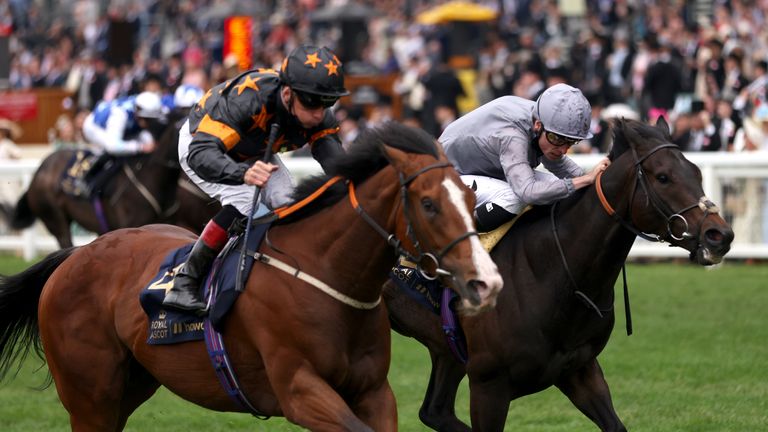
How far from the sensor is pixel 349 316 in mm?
4785

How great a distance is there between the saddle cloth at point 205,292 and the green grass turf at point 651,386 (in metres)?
1.95

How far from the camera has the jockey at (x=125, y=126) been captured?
12273 mm

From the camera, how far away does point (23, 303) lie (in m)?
6.09

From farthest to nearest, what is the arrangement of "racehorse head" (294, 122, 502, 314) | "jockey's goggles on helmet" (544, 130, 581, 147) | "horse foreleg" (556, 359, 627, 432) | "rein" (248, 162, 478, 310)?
"jockey's goggles on helmet" (544, 130, 581, 147), "horse foreleg" (556, 359, 627, 432), "rein" (248, 162, 478, 310), "racehorse head" (294, 122, 502, 314)

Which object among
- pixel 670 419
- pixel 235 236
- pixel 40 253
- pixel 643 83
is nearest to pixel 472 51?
pixel 643 83

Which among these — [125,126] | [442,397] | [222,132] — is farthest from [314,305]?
[125,126]

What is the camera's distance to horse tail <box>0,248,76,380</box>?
600 centimetres

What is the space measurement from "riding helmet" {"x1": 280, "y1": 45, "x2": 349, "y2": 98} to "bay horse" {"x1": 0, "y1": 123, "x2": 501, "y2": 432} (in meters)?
0.33

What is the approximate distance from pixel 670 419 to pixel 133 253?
317 cm

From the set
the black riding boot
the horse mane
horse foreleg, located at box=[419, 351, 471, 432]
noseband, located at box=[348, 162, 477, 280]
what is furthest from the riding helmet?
horse foreleg, located at box=[419, 351, 471, 432]

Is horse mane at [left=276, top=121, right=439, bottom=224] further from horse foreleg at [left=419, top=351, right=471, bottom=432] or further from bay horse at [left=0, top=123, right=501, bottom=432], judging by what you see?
horse foreleg at [left=419, top=351, right=471, bottom=432]

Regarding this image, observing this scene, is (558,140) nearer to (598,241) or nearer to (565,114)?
(565,114)

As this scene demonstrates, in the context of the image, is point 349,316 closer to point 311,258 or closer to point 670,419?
point 311,258

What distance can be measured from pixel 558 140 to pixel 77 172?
7.80 m
